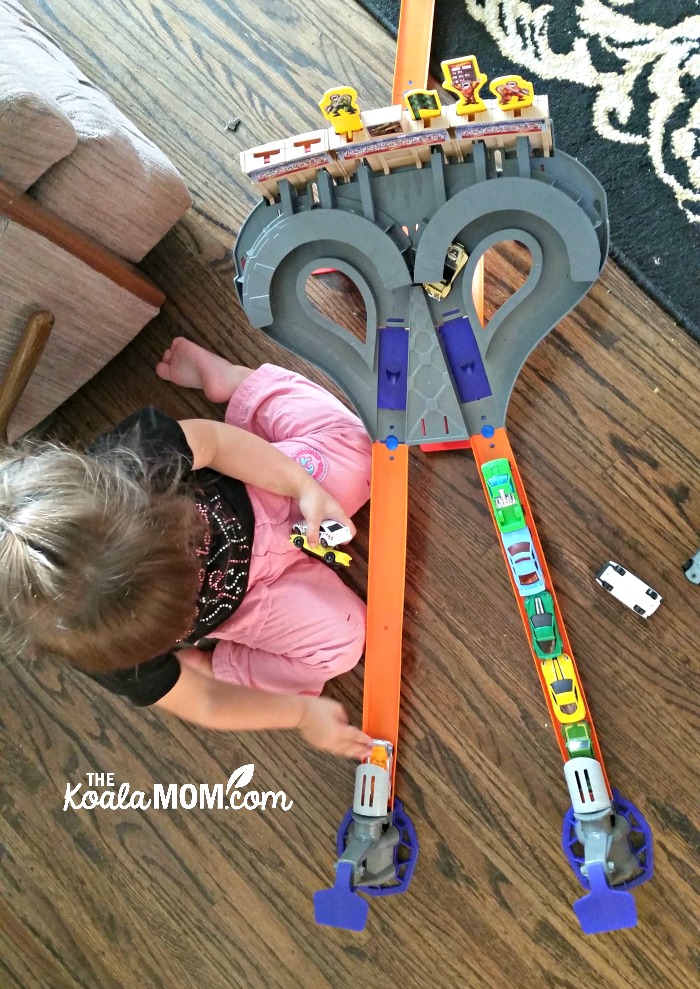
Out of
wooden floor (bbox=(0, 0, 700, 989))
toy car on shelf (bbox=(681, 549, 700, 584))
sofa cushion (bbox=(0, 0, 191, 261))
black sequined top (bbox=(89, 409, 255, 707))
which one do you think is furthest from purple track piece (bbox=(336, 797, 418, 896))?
sofa cushion (bbox=(0, 0, 191, 261))

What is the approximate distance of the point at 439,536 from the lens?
0.94 m

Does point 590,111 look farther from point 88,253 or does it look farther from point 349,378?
point 88,253

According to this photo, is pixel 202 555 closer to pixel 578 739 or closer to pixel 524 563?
pixel 524 563

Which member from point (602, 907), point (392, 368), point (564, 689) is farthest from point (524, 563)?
point (602, 907)

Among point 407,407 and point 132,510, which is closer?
point 132,510

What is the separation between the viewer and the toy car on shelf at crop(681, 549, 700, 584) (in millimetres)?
869

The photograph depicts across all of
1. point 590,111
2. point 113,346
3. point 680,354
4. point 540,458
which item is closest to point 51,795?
point 113,346

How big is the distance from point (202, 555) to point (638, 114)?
0.74 m

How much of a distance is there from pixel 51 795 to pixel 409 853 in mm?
474

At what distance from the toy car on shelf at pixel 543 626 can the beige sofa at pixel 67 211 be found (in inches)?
23.6

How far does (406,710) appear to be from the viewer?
933mm

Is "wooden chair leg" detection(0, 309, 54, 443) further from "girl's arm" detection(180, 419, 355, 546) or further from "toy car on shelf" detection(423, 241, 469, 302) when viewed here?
"toy car on shelf" detection(423, 241, 469, 302)

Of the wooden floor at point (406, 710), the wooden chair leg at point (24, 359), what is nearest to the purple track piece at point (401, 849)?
the wooden floor at point (406, 710)

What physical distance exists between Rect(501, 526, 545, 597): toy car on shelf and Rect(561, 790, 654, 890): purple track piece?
260 mm
